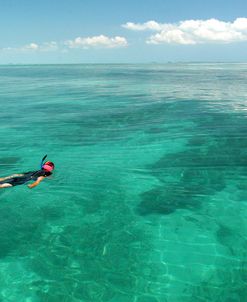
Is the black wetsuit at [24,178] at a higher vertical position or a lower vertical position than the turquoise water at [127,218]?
higher

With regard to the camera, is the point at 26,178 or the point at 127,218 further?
the point at 26,178

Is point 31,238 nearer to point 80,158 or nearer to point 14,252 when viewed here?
point 14,252

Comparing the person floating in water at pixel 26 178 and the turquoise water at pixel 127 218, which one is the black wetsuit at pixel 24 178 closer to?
the person floating in water at pixel 26 178

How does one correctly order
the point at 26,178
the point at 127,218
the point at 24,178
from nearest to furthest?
1. the point at 127,218
2. the point at 24,178
3. the point at 26,178

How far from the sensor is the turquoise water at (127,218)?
30.2 ft

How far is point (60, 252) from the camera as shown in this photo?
34.2ft

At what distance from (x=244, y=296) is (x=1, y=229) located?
874 centimetres

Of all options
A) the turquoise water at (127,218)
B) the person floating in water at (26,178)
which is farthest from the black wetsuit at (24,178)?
the turquoise water at (127,218)

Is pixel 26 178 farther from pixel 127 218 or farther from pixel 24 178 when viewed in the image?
pixel 127 218

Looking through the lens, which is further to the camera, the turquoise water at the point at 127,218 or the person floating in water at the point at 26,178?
the person floating in water at the point at 26,178

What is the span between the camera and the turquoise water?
9211 millimetres

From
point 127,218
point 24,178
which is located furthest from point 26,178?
point 127,218

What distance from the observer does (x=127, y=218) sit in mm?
12352

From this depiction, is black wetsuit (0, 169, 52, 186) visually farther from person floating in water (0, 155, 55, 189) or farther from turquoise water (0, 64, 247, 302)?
turquoise water (0, 64, 247, 302)
